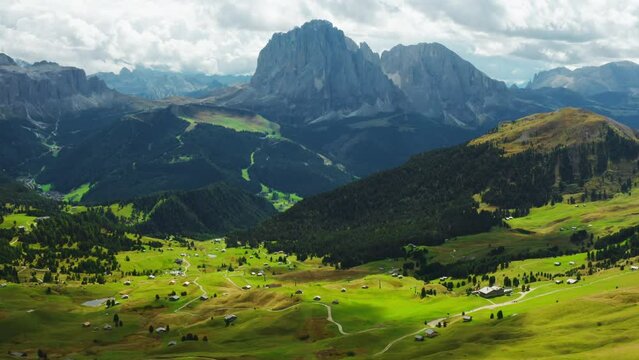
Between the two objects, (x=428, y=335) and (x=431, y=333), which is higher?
(x=431, y=333)

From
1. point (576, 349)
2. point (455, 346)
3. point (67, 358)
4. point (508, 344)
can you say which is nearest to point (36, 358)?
point (67, 358)

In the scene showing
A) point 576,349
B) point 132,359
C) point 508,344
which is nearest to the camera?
point 576,349

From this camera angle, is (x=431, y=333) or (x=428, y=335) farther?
(x=428, y=335)

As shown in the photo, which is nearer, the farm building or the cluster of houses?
the cluster of houses

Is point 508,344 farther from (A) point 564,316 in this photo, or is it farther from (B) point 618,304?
(B) point 618,304

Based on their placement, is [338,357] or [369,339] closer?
[338,357]

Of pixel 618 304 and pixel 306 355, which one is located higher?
pixel 618 304

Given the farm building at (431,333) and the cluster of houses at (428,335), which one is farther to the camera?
the farm building at (431,333)

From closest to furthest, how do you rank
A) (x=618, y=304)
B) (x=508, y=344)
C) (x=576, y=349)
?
(x=576, y=349) → (x=508, y=344) → (x=618, y=304)

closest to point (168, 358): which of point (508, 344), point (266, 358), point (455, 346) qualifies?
point (266, 358)
